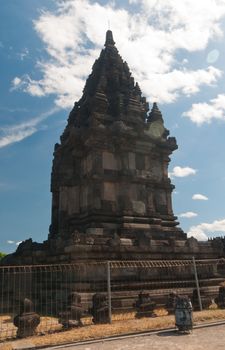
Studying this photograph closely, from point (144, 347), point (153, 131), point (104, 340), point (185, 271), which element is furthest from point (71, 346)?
point (153, 131)

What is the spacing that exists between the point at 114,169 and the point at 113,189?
98 centimetres

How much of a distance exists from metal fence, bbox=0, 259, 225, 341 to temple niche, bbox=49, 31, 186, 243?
6.82 feet

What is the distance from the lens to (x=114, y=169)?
15.6 m

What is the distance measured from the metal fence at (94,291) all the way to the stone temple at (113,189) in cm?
58

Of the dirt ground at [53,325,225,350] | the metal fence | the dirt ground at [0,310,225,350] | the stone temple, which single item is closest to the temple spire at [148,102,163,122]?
the stone temple

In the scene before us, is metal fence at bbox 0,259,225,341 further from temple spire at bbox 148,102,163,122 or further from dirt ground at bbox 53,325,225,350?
temple spire at bbox 148,102,163,122

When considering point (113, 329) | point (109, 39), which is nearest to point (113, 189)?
point (113, 329)

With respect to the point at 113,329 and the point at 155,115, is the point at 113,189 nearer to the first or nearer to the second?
the point at 155,115

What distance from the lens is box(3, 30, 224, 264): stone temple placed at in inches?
513

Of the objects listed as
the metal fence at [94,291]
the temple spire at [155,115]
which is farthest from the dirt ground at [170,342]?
the temple spire at [155,115]

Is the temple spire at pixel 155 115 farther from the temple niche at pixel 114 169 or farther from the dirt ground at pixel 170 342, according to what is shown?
the dirt ground at pixel 170 342

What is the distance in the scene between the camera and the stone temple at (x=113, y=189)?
42.8 feet

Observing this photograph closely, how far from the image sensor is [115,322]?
9.18m

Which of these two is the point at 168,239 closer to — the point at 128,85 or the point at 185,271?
the point at 185,271
